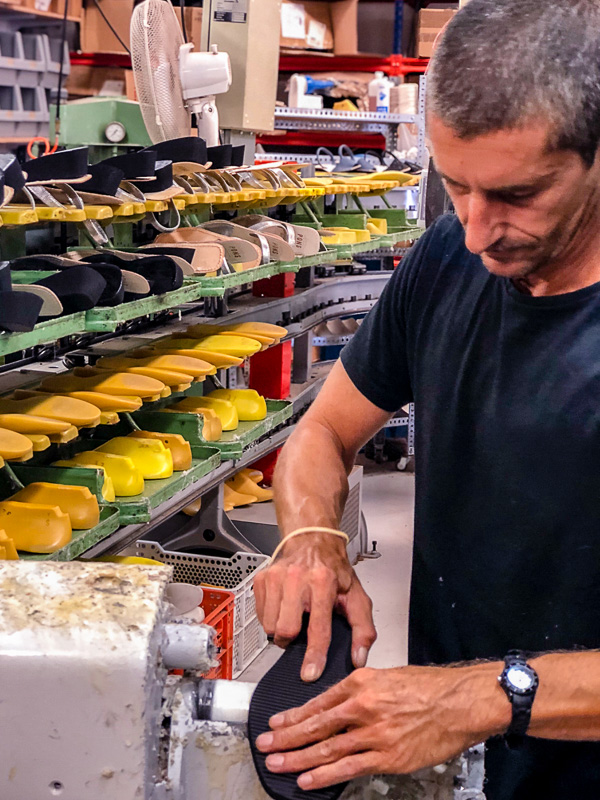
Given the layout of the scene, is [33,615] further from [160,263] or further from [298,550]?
[160,263]

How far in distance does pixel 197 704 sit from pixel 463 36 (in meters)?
0.69

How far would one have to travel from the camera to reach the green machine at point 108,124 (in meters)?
3.80

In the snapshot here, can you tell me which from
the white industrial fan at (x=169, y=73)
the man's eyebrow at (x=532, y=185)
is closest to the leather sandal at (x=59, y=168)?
the white industrial fan at (x=169, y=73)

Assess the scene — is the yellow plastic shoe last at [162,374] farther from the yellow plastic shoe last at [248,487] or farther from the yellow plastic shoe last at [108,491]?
the yellow plastic shoe last at [248,487]

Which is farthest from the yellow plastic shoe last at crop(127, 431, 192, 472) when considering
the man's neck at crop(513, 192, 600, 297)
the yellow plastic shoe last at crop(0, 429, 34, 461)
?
the man's neck at crop(513, 192, 600, 297)

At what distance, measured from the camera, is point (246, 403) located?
3012mm

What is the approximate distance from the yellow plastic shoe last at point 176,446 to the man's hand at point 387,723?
1.67 metres

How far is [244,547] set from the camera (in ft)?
10.9

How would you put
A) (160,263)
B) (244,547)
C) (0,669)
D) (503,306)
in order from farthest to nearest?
(244,547), (160,263), (503,306), (0,669)

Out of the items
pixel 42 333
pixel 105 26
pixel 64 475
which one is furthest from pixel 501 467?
pixel 105 26

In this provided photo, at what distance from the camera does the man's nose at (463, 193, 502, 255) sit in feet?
3.22

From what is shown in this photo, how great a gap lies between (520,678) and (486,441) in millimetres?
345

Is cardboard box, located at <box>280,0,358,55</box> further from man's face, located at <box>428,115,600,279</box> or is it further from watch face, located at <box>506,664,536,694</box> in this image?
watch face, located at <box>506,664,536,694</box>

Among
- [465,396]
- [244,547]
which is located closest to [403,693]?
[465,396]
